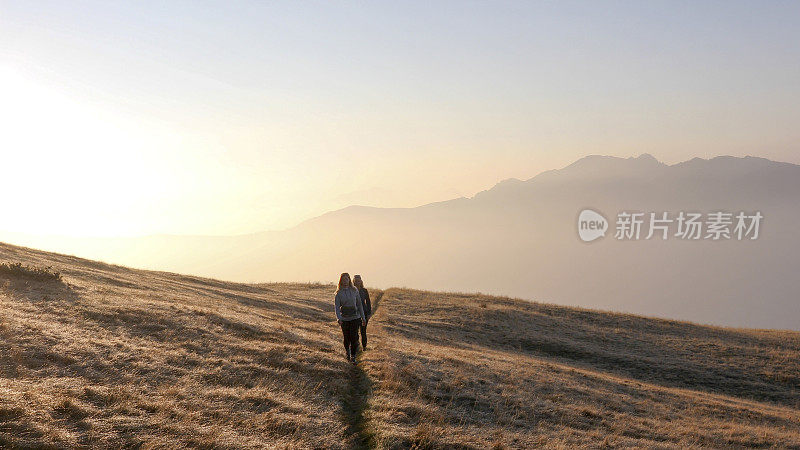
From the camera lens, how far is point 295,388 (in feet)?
44.6

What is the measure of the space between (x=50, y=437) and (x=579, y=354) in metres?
30.1

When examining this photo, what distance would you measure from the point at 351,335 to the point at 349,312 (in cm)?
99

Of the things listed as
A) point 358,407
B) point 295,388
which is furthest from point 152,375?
point 358,407

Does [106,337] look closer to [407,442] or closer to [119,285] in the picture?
[407,442]

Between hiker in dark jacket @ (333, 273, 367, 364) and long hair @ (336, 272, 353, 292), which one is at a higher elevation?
long hair @ (336, 272, 353, 292)

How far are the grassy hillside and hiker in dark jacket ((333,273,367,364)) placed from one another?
862mm

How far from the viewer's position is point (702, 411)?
20.5 metres

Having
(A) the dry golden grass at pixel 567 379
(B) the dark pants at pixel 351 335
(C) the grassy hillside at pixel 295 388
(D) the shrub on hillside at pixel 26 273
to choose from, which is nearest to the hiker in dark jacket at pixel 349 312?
(B) the dark pants at pixel 351 335

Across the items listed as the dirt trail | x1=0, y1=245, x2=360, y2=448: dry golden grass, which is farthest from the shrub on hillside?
the dirt trail

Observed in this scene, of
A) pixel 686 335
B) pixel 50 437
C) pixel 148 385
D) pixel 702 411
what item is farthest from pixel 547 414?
pixel 686 335

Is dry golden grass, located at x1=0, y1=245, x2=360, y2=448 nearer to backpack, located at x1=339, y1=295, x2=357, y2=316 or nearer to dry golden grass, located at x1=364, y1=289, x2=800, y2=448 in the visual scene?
backpack, located at x1=339, y1=295, x2=357, y2=316

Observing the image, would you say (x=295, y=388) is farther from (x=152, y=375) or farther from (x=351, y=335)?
(x=351, y=335)

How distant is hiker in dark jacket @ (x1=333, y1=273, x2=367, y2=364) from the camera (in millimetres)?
17344

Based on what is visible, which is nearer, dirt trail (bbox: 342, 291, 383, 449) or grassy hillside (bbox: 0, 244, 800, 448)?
grassy hillside (bbox: 0, 244, 800, 448)
